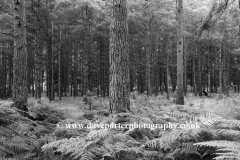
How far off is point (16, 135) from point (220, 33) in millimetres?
21062

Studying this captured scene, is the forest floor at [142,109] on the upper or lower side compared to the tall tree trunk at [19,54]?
lower

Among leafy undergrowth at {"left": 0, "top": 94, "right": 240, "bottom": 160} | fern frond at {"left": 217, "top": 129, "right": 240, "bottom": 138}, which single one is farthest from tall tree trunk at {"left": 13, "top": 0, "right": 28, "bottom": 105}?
fern frond at {"left": 217, "top": 129, "right": 240, "bottom": 138}

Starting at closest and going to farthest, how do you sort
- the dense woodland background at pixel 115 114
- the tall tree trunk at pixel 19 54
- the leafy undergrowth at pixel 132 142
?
the leafy undergrowth at pixel 132 142, the dense woodland background at pixel 115 114, the tall tree trunk at pixel 19 54

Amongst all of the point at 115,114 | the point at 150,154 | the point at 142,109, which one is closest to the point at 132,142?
the point at 150,154

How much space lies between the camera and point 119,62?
212 inches

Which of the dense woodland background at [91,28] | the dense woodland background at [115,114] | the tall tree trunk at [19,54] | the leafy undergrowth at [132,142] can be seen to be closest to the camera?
the leafy undergrowth at [132,142]

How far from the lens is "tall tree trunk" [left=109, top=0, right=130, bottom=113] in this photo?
17.5 ft

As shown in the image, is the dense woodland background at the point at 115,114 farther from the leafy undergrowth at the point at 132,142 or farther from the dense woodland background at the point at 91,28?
the dense woodland background at the point at 91,28

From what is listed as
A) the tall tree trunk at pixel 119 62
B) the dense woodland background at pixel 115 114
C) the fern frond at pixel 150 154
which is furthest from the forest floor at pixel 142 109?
the fern frond at pixel 150 154

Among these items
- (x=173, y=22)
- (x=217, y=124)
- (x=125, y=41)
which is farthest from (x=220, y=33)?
(x=217, y=124)

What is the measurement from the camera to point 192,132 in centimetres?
311

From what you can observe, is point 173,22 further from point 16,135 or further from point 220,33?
point 16,135

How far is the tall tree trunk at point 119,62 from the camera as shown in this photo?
534cm

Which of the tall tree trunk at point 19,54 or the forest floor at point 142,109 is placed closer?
the forest floor at point 142,109
